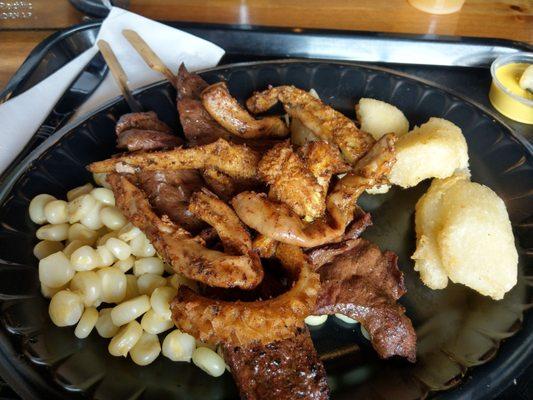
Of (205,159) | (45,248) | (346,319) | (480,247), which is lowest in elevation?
(346,319)

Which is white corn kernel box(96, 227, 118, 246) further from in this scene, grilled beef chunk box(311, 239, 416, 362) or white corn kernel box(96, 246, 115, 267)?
grilled beef chunk box(311, 239, 416, 362)

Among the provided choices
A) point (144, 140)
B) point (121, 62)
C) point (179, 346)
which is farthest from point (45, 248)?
point (121, 62)

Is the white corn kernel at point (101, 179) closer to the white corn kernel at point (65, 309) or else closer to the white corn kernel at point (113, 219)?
the white corn kernel at point (113, 219)

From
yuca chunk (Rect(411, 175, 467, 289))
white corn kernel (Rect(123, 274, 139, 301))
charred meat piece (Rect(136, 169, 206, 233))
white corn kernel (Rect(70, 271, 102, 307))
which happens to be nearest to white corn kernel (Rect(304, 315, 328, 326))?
yuca chunk (Rect(411, 175, 467, 289))

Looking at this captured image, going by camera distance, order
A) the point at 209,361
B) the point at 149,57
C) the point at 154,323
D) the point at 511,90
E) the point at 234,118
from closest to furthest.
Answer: the point at 209,361, the point at 154,323, the point at 234,118, the point at 149,57, the point at 511,90

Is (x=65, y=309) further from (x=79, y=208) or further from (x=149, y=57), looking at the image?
(x=149, y=57)

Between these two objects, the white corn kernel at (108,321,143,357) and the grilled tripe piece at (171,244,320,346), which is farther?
the white corn kernel at (108,321,143,357)

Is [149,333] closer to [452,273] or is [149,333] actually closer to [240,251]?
[240,251]
